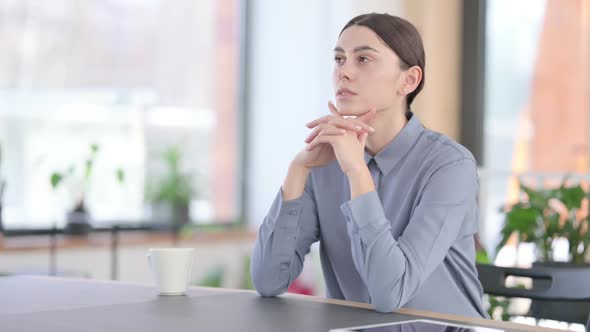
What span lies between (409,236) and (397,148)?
11.2 inches

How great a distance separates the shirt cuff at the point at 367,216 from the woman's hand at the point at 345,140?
0.23ft

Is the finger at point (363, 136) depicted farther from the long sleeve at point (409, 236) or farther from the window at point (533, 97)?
the window at point (533, 97)

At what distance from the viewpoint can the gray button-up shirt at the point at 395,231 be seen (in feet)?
5.67

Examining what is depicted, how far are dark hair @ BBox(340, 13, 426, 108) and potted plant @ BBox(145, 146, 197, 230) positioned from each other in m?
2.86

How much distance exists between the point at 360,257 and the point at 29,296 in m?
0.62

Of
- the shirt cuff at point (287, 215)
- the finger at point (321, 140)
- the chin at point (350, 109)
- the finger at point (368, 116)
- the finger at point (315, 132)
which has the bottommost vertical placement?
the shirt cuff at point (287, 215)

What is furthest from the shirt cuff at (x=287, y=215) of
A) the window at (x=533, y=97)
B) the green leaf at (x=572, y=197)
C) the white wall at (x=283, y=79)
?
the white wall at (x=283, y=79)

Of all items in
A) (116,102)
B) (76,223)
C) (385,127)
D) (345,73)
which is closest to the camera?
(345,73)

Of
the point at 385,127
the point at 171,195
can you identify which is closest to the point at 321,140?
the point at 385,127

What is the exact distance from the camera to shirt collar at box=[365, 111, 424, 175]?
1.98 meters

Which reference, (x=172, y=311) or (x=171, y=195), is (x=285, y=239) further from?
(x=171, y=195)

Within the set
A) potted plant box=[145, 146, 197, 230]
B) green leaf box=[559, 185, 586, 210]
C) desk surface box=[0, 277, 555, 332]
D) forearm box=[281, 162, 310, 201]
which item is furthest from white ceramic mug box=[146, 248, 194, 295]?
potted plant box=[145, 146, 197, 230]

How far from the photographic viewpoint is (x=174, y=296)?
69.2 inches

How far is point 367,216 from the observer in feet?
5.70
